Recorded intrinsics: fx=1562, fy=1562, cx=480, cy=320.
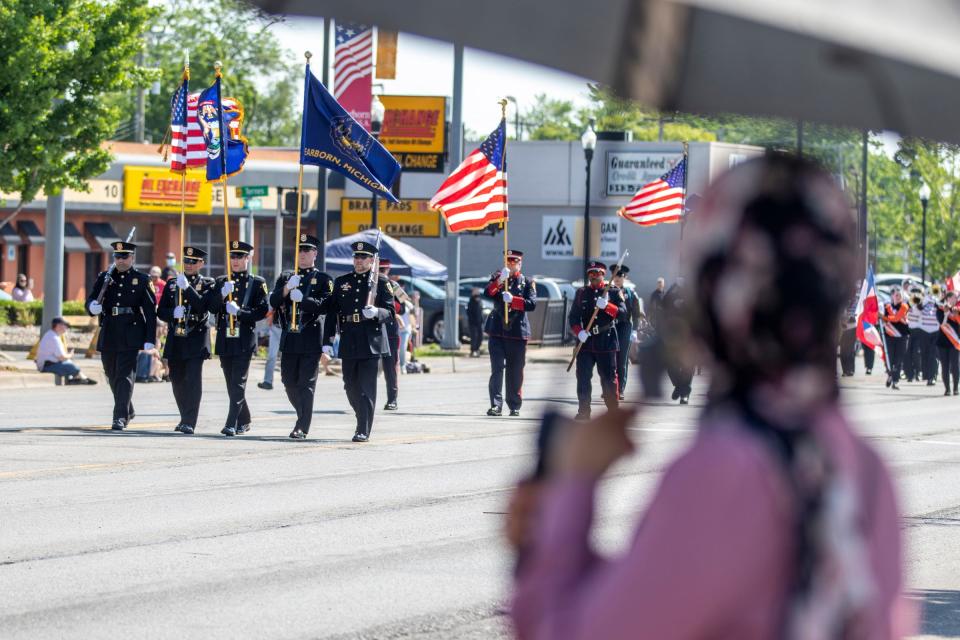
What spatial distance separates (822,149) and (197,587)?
19.9ft

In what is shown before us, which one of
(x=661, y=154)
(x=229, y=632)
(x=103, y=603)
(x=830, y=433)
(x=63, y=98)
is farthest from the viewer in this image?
(x=661, y=154)

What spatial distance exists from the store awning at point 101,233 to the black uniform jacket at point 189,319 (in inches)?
1351

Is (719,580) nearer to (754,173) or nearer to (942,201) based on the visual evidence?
(754,173)

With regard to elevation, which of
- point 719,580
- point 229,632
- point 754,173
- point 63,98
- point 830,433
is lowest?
point 229,632

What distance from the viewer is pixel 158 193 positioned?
166 feet

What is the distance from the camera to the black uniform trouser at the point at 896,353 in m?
29.4

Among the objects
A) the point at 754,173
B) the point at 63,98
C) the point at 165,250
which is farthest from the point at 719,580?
the point at 165,250

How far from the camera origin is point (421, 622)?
7320 mm

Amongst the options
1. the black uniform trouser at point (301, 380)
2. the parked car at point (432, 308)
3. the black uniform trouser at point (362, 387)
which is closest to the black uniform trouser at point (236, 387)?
the black uniform trouser at point (301, 380)

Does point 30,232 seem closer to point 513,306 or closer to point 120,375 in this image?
point 513,306

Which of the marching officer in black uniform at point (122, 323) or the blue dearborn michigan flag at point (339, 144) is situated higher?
the blue dearborn michigan flag at point (339, 144)

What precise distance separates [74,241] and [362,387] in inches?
1424

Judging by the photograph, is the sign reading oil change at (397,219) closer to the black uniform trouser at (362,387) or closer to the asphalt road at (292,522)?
the asphalt road at (292,522)

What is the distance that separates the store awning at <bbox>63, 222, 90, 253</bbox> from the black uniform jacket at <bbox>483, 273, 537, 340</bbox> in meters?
32.1
